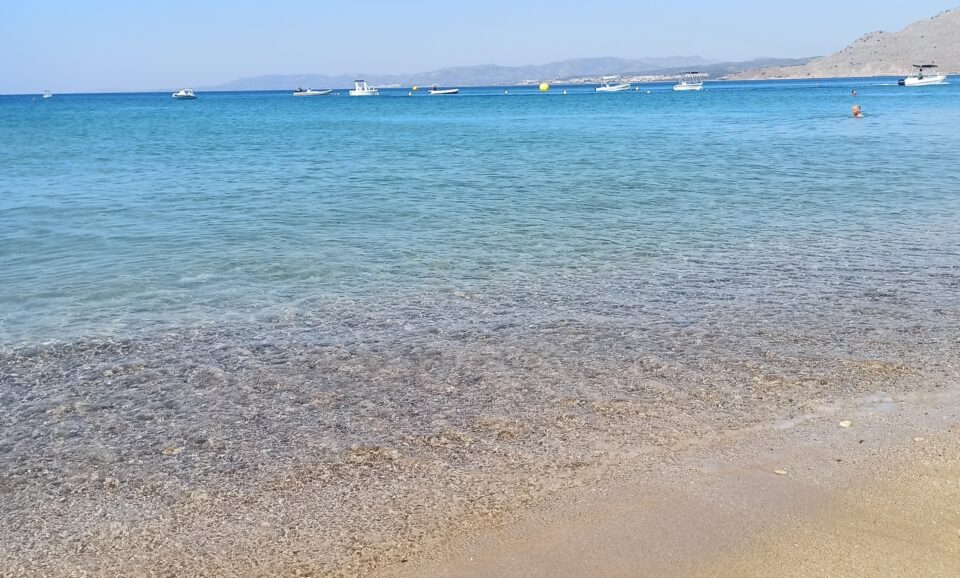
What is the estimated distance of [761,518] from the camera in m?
5.40

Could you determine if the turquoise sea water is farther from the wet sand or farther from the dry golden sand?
the dry golden sand

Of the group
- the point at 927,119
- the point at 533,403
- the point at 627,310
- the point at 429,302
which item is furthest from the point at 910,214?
the point at 927,119

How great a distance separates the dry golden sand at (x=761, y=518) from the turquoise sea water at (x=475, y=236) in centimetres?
383

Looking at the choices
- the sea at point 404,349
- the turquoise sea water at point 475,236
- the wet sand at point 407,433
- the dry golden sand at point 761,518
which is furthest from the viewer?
the turquoise sea water at point 475,236

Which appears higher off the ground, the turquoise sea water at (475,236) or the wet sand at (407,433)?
the turquoise sea water at (475,236)

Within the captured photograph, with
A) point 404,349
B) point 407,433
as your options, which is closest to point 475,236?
point 404,349

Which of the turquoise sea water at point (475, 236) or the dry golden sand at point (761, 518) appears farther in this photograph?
the turquoise sea water at point (475, 236)

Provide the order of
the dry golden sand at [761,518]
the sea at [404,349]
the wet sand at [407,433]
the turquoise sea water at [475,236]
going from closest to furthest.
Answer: the dry golden sand at [761,518], the wet sand at [407,433], the sea at [404,349], the turquoise sea water at [475,236]

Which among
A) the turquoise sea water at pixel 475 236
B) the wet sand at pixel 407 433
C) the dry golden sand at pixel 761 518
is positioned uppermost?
the turquoise sea water at pixel 475 236

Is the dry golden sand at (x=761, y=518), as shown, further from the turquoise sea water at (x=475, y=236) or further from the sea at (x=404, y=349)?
the turquoise sea water at (x=475, y=236)

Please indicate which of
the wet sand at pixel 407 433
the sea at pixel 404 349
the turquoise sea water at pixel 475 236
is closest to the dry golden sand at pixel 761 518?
the wet sand at pixel 407 433

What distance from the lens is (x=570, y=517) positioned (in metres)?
5.48

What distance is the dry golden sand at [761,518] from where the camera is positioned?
491 cm

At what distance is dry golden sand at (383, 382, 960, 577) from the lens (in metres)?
4.91
